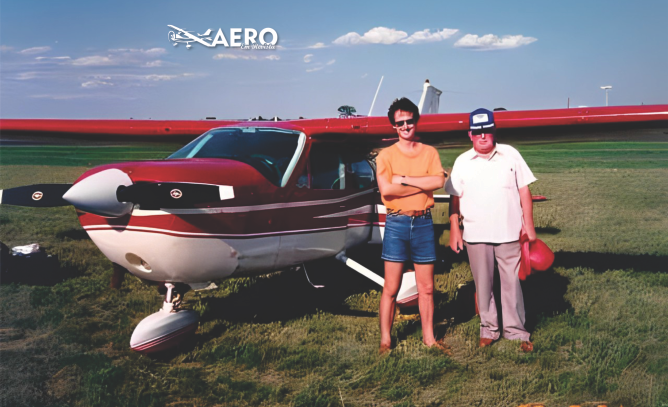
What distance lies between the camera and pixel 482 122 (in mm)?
3842

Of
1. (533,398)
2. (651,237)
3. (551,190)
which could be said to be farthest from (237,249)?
(551,190)

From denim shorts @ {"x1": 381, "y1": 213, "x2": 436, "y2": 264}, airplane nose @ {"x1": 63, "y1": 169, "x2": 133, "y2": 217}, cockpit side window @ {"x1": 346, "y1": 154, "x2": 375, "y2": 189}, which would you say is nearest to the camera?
airplane nose @ {"x1": 63, "y1": 169, "x2": 133, "y2": 217}

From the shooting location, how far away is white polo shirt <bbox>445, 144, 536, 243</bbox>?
149 inches

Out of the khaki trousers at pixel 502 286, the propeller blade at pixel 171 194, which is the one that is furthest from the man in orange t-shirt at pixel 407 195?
the propeller blade at pixel 171 194

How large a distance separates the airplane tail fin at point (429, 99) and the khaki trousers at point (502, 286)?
27.3 ft

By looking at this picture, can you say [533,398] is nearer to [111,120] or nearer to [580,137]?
[580,137]

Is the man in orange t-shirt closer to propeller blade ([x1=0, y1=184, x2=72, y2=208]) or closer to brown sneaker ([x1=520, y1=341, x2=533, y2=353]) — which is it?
brown sneaker ([x1=520, y1=341, x2=533, y2=353])

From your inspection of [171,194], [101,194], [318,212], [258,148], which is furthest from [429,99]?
[101,194]

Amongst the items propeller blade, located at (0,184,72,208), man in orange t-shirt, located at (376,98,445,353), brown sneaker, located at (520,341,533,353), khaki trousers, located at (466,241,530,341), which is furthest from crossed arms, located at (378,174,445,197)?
propeller blade, located at (0,184,72,208)

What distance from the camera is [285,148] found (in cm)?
467

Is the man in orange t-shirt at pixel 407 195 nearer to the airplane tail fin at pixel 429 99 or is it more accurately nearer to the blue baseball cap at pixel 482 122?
the blue baseball cap at pixel 482 122

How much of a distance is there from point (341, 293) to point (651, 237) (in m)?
5.55

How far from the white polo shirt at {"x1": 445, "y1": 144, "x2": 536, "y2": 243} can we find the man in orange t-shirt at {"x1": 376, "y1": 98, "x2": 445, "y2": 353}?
28cm

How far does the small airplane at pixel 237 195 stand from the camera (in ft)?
11.9
